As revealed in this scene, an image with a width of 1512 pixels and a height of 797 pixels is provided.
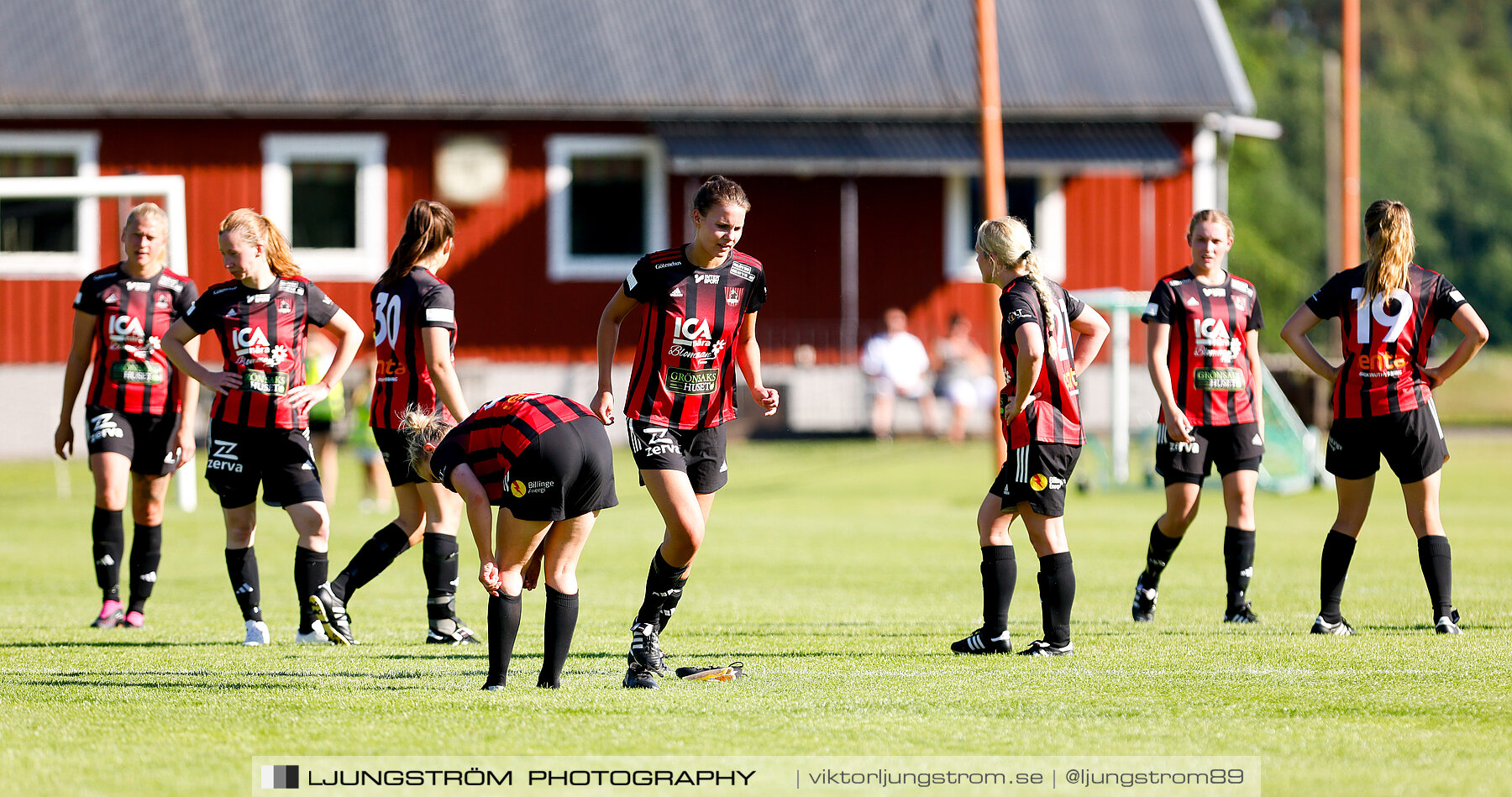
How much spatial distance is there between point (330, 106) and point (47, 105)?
165 inches

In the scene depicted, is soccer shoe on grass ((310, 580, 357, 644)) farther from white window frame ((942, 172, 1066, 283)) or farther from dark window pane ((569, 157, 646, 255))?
white window frame ((942, 172, 1066, 283))

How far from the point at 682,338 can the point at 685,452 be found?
1.52 ft

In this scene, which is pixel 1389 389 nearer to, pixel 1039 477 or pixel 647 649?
pixel 1039 477

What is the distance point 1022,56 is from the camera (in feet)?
88.8

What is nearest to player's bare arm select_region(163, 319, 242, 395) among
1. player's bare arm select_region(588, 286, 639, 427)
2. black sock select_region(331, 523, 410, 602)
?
black sock select_region(331, 523, 410, 602)

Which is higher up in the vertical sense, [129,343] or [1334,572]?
[129,343]

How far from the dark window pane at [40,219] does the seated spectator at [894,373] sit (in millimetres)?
12362

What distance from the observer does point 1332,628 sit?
8.02 metres

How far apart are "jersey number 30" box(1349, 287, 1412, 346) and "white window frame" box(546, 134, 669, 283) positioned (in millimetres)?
19273

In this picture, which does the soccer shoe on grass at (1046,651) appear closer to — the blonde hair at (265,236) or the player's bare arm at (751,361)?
the player's bare arm at (751,361)

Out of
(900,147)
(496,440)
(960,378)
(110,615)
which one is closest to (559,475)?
(496,440)

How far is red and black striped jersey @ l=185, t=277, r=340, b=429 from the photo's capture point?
25.9 feet

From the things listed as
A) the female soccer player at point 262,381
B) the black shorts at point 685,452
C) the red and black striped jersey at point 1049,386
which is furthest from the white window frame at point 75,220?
the red and black striped jersey at point 1049,386

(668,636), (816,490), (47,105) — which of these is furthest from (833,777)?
(47,105)
